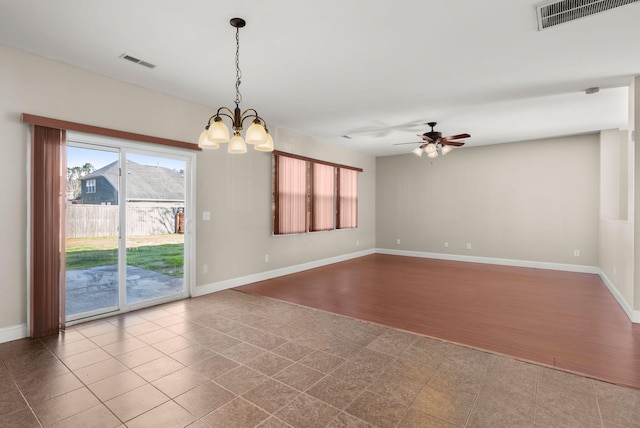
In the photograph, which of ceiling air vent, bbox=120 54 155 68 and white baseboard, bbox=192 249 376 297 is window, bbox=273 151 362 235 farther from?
ceiling air vent, bbox=120 54 155 68

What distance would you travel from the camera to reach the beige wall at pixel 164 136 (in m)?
3.25

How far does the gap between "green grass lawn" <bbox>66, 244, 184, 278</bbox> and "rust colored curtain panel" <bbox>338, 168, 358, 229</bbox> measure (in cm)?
429

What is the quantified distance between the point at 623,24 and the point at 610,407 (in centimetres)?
314

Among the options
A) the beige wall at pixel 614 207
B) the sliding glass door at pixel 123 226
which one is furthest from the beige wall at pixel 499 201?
the sliding glass door at pixel 123 226

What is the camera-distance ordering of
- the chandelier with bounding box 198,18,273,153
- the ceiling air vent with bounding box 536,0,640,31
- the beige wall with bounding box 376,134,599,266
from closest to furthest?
the ceiling air vent with bounding box 536,0,640,31 → the chandelier with bounding box 198,18,273,153 → the beige wall with bounding box 376,134,599,266

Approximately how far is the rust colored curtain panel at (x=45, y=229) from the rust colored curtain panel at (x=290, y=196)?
3.41m

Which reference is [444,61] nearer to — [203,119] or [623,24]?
[623,24]

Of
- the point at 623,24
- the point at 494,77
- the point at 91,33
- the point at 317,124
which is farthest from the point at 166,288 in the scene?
the point at 623,24

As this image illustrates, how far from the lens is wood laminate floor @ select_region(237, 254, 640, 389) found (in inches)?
119

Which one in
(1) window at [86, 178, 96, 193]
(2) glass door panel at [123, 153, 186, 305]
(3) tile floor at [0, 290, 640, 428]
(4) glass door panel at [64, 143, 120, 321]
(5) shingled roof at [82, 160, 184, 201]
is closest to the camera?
(3) tile floor at [0, 290, 640, 428]

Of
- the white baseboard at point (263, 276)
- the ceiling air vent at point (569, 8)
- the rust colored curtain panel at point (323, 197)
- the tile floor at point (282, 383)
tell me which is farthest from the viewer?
the rust colored curtain panel at point (323, 197)

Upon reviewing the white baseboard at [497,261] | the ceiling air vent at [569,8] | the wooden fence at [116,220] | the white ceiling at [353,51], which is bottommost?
the white baseboard at [497,261]

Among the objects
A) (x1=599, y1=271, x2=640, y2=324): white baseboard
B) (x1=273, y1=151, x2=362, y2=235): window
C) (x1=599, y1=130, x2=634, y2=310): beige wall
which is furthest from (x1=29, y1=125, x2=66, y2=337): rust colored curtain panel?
(x1=599, y1=130, x2=634, y2=310): beige wall

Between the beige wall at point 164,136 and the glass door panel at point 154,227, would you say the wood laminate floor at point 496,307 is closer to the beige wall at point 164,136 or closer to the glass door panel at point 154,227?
the beige wall at point 164,136
